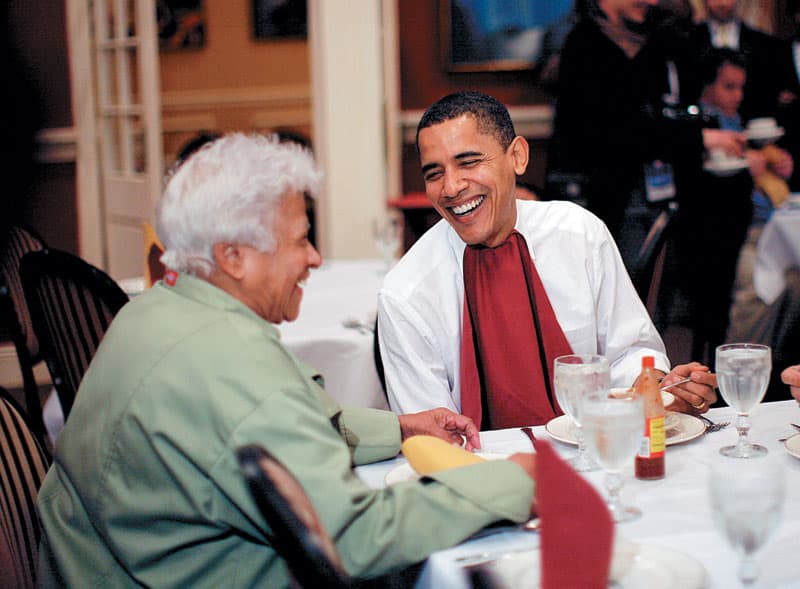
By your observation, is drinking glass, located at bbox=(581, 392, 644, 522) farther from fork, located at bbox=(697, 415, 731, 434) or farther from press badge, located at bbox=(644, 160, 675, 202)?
press badge, located at bbox=(644, 160, 675, 202)

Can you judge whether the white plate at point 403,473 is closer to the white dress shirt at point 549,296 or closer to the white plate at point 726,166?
the white dress shirt at point 549,296

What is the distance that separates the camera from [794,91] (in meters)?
4.95

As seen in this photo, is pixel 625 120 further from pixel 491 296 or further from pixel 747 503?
pixel 747 503

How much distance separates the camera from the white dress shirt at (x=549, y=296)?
78.2 inches

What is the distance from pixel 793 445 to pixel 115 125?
466cm

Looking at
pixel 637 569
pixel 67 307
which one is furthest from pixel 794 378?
pixel 67 307

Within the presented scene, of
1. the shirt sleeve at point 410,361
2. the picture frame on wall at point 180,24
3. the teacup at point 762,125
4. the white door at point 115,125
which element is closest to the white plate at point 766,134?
the teacup at point 762,125

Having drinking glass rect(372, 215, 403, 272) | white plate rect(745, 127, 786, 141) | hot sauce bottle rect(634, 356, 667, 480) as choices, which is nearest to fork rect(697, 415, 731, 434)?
hot sauce bottle rect(634, 356, 667, 480)

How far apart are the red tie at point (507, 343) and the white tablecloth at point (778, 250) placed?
7.55 feet

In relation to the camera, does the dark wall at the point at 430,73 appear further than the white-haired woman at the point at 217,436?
Yes

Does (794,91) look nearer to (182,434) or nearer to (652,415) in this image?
(652,415)

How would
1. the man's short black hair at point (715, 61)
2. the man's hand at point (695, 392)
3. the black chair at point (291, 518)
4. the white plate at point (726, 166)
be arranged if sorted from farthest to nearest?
the man's short black hair at point (715, 61), the white plate at point (726, 166), the man's hand at point (695, 392), the black chair at point (291, 518)

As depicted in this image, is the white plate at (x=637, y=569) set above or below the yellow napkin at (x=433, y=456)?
Answer: below

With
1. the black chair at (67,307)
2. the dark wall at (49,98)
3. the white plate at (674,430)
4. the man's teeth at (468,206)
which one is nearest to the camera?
the white plate at (674,430)
